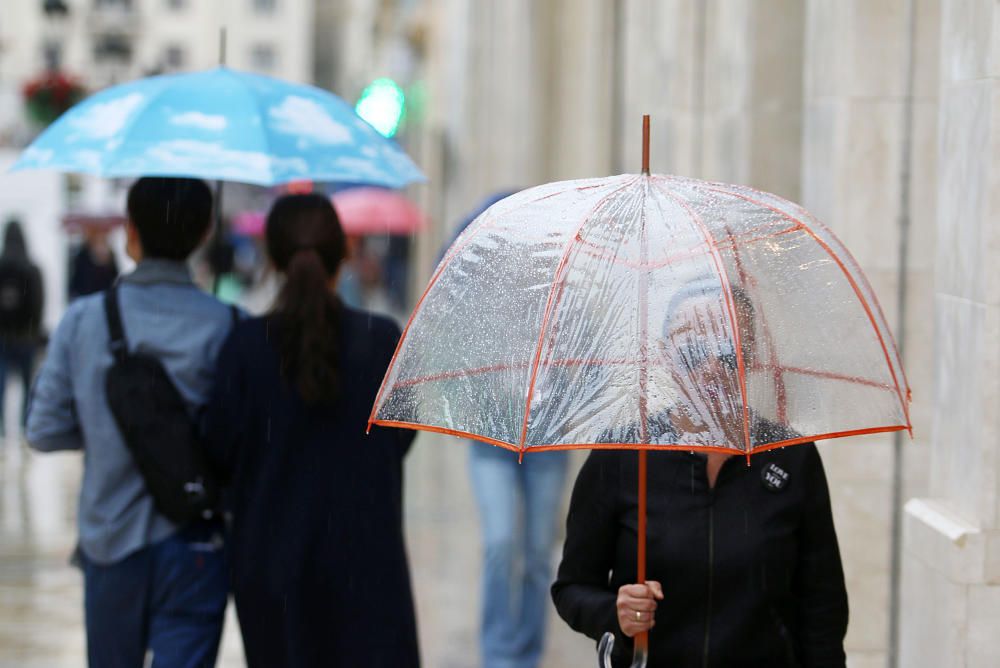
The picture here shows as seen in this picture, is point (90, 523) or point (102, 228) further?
point (102, 228)

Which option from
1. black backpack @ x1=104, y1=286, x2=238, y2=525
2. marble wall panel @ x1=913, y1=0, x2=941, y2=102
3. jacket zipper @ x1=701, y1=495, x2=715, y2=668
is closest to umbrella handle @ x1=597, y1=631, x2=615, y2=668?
jacket zipper @ x1=701, y1=495, x2=715, y2=668

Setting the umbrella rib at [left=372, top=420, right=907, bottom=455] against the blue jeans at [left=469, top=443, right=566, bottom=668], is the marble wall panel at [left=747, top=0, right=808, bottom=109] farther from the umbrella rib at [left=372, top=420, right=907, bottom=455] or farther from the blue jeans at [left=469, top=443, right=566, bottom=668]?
the umbrella rib at [left=372, top=420, right=907, bottom=455]

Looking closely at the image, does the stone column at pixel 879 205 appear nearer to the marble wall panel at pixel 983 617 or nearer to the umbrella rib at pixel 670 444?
the marble wall panel at pixel 983 617

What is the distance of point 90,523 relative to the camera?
4.53 meters

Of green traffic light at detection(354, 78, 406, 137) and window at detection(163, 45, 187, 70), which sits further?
window at detection(163, 45, 187, 70)

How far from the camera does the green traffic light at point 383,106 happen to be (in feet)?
50.3

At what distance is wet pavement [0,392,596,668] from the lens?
763 centimetres

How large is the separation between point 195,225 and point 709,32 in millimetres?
3765

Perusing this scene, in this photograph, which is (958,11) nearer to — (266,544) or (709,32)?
(266,544)

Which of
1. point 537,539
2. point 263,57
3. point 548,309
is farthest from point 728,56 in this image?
point 263,57

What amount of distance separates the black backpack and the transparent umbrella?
143 cm

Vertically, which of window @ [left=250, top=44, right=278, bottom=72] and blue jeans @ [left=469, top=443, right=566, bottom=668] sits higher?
window @ [left=250, top=44, right=278, bottom=72]

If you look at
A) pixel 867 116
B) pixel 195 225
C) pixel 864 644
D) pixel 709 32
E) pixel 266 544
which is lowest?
pixel 864 644

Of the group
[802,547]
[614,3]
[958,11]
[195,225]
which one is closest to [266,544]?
[195,225]
